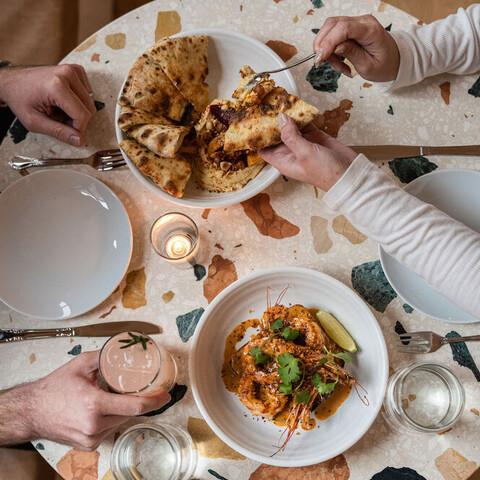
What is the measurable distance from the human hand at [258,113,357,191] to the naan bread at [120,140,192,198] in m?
0.26

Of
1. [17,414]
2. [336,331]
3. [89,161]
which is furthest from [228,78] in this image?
[17,414]

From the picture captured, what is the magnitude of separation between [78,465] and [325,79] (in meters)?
1.42

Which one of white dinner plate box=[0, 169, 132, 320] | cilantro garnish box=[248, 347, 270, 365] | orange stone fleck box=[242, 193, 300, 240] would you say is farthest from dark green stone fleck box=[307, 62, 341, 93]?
cilantro garnish box=[248, 347, 270, 365]

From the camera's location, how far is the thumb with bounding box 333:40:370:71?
1394 mm

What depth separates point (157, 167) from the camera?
1362 mm

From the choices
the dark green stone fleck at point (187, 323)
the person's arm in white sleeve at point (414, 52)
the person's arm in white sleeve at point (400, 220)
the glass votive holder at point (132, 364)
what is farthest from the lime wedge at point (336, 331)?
the person's arm in white sleeve at point (414, 52)

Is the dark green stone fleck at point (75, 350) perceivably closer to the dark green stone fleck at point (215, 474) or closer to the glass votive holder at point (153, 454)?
the glass votive holder at point (153, 454)

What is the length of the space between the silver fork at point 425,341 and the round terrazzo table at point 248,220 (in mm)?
23

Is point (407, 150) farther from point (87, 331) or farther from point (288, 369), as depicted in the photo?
point (87, 331)

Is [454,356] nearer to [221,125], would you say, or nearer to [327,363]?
[327,363]

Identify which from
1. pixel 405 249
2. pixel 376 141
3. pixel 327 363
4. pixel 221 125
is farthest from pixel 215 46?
pixel 327 363

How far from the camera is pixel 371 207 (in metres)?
1.26

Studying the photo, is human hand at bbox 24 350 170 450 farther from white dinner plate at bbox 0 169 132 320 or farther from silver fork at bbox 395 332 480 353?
→ silver fork at bbox 395 332 480 353

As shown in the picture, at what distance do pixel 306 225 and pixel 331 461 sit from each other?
70 centimetres
